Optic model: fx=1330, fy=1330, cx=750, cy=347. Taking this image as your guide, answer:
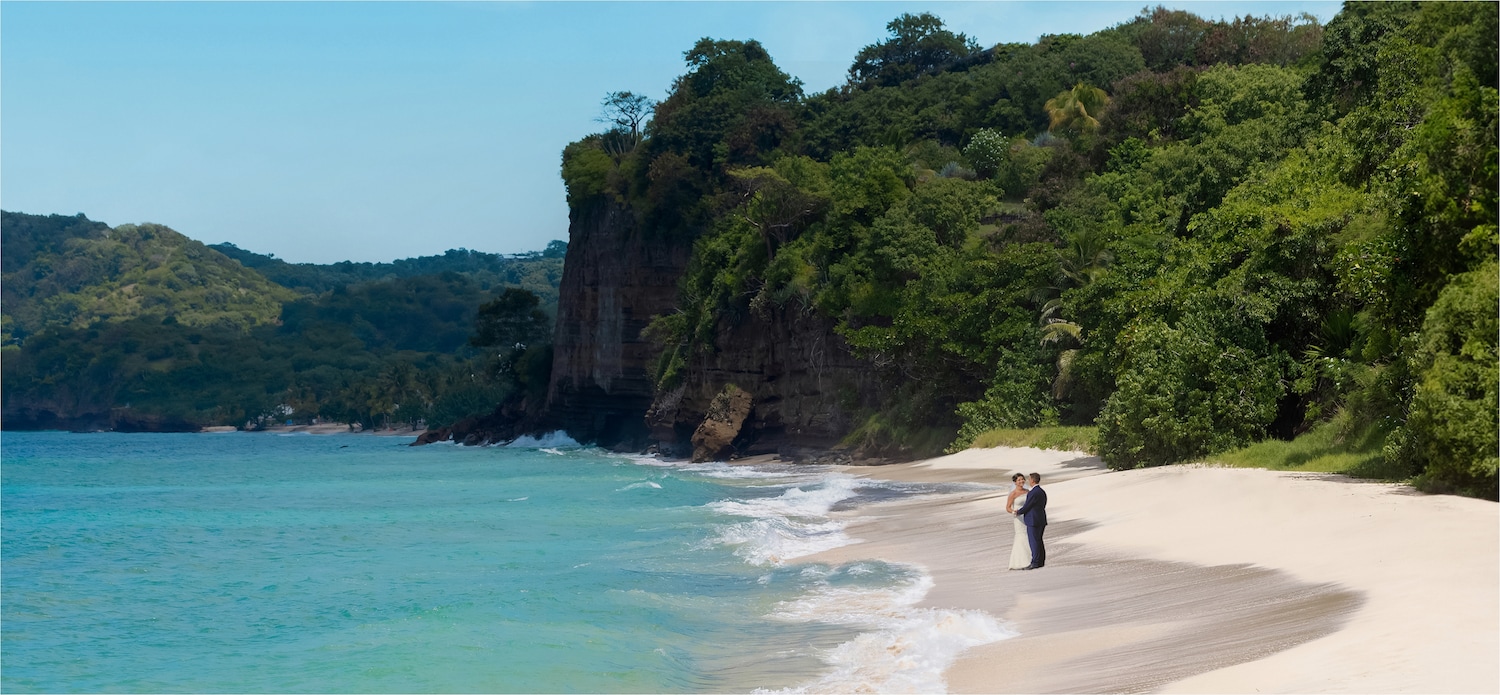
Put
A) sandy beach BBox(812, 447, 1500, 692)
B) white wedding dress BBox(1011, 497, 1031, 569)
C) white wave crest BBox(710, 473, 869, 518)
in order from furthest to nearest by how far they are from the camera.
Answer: white wave crest BBox(710, 473, 869, 518) → white wedding dress BBox(1011, 497, 1031, 569) → sandy beach BBox(812, 447, 1500, 692)

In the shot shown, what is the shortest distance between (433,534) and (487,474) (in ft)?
86.9

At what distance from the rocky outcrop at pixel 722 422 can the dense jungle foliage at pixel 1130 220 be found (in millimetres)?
3376

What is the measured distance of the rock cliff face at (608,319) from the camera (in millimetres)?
74250

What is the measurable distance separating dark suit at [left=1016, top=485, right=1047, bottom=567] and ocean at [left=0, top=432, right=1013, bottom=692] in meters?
1.37

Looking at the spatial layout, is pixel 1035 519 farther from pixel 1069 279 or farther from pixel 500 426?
pixel 500 426

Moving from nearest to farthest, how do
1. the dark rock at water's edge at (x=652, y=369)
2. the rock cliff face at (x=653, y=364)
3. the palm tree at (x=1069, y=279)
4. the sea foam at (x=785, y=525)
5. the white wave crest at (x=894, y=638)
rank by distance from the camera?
the white wave crest at (x=894, y=638) < the sea foam at (x=785, y=525) < the palm tree at (x=1069, y=279) < the dark rock at water's edge at (x=652, y=369) < the rock cliff face at (x=653, y=364)

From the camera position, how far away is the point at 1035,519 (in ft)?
51.0

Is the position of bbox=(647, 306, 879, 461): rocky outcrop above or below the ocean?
above

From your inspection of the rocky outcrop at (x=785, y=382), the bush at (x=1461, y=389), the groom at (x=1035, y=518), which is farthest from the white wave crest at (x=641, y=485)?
the bush at (x=1461, y=389)

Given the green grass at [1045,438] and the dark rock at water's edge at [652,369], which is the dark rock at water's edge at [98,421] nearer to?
the dark rock at water's edge at [652,369]

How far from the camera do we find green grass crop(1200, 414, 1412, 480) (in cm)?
1729

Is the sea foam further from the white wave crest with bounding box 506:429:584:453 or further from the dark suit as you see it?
the white wave crest with bounding box 506:429:584:453

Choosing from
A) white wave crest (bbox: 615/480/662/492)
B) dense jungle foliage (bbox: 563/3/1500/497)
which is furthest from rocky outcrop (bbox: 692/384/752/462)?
white wave crest (bbox: 615/480/662/492)

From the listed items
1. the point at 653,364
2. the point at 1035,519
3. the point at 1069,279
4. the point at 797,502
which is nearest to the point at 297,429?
the point at 653,364
